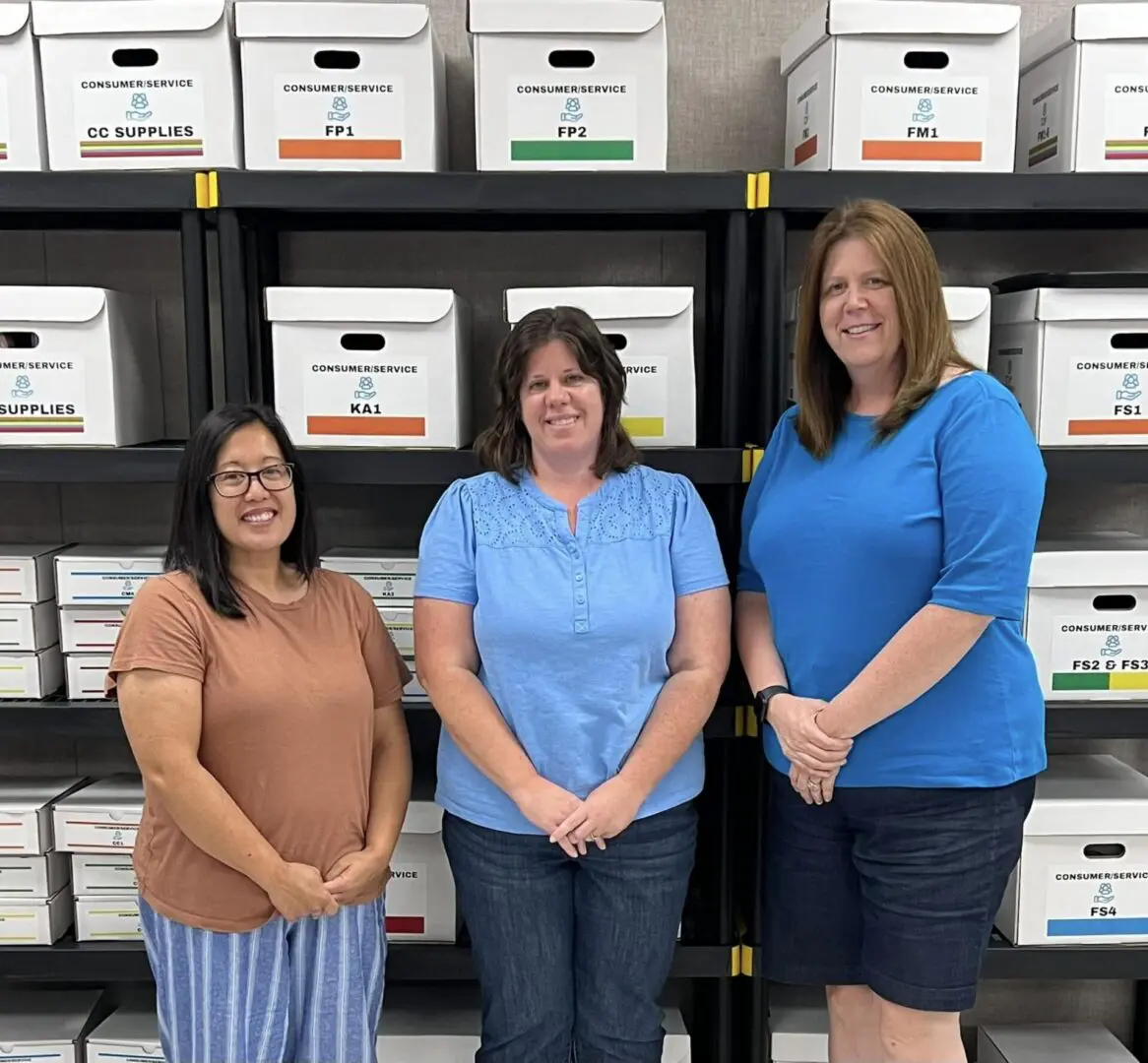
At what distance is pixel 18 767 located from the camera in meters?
2.10

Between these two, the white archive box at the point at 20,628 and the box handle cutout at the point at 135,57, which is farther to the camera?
the white archive box at the point at 20,628

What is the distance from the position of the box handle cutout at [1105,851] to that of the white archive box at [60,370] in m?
1.88

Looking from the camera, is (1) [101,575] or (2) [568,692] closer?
(2) [568,692]

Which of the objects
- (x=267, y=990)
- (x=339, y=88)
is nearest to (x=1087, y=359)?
(x=339, y=88)

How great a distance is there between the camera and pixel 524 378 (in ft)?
4.88

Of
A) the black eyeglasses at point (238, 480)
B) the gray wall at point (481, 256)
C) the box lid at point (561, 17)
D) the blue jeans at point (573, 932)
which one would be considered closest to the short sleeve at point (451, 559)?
the black eyeglasses at point (238, 480)

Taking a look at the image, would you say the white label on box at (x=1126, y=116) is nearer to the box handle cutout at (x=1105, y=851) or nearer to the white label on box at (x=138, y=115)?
the box handle cutout at (x=1105, y=851)

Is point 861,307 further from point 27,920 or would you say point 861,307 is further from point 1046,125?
point 27,920

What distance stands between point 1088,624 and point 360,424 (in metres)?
1.32

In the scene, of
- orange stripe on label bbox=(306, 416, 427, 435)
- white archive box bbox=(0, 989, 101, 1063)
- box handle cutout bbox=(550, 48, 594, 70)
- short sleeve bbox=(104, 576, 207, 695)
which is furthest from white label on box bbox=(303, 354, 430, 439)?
white archive box bbox=(0, 989, 101, 1063)

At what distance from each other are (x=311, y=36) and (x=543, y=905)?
1.43m

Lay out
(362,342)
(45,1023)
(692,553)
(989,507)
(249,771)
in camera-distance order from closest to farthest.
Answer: (989,507) → (249,771) → (692,553) → (362,342) → (45,1023)

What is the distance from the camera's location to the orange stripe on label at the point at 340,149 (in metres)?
1.68

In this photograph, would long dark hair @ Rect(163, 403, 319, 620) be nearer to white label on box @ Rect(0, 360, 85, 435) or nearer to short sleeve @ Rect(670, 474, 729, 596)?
white label on box @ Rect(0, 360, 85, 435)
